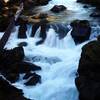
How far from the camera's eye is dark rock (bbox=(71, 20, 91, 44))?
13.7 metres

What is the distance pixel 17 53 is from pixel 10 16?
193 inches

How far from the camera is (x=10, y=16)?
55.0ft

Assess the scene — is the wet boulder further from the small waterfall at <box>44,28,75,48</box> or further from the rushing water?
the small waterfall at <box>44,28,75,48</box>

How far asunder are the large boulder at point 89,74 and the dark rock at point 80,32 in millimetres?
3570

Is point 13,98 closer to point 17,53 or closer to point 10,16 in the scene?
point 17,53

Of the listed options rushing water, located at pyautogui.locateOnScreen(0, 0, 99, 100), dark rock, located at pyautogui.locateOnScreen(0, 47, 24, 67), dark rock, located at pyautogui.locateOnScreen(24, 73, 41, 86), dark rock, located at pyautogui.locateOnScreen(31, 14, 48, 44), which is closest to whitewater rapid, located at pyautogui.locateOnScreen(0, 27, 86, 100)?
rushing water, located at pyautogui.locateOnScreen(0, 0, 99, 100)

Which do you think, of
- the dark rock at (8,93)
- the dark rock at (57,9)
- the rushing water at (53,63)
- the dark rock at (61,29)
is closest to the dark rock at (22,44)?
the rushing water at (53,63)

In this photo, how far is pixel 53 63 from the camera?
12.3 meters

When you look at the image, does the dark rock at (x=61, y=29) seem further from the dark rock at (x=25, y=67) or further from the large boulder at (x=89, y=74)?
the large boulder at (x=89, y=74)

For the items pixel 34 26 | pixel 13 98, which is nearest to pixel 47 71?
pixel 13 98

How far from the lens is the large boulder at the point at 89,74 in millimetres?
9008

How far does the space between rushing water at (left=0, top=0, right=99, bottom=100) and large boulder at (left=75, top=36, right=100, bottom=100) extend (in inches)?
31.9

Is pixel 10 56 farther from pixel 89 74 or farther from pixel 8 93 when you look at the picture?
pixel 89 74

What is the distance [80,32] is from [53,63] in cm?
220
